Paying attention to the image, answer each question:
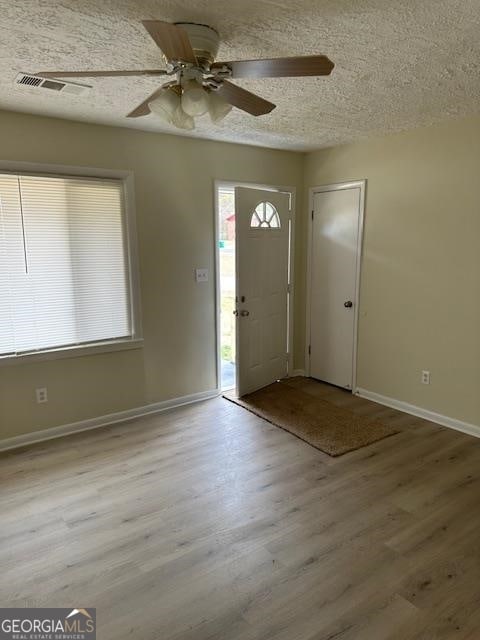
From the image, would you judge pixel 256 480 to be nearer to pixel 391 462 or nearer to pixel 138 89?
pixel 391 462

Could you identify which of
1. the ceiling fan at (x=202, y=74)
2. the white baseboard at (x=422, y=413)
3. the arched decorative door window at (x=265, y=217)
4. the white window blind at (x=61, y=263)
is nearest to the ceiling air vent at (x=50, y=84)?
the ceiling fan at (x=202, y=74)

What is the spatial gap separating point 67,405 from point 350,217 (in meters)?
3.18

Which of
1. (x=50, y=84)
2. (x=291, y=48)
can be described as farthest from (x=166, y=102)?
(x=50, y=84)

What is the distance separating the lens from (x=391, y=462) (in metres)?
3.01

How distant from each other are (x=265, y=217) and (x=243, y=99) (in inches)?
93.6

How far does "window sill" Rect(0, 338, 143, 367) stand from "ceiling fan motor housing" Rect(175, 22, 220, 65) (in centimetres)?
242

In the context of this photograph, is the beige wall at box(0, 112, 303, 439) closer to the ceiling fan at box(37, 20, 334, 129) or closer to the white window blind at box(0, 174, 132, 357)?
the white window blind at box(0, 174, 132, 357)

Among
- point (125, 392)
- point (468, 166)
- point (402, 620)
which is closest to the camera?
point (402, 620)

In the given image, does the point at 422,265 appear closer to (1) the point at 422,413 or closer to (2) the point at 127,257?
(1) the point at 422,413

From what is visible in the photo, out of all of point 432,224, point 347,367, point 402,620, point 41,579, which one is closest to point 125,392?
point 41,579

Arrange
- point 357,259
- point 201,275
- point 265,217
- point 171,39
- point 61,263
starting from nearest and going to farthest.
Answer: point 171,39
point 61,263
point 201,275
point 357,259
point 265,217

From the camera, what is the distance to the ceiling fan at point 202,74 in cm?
161

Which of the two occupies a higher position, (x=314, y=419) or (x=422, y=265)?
(x=422, y=265)

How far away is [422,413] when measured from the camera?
148 inches
